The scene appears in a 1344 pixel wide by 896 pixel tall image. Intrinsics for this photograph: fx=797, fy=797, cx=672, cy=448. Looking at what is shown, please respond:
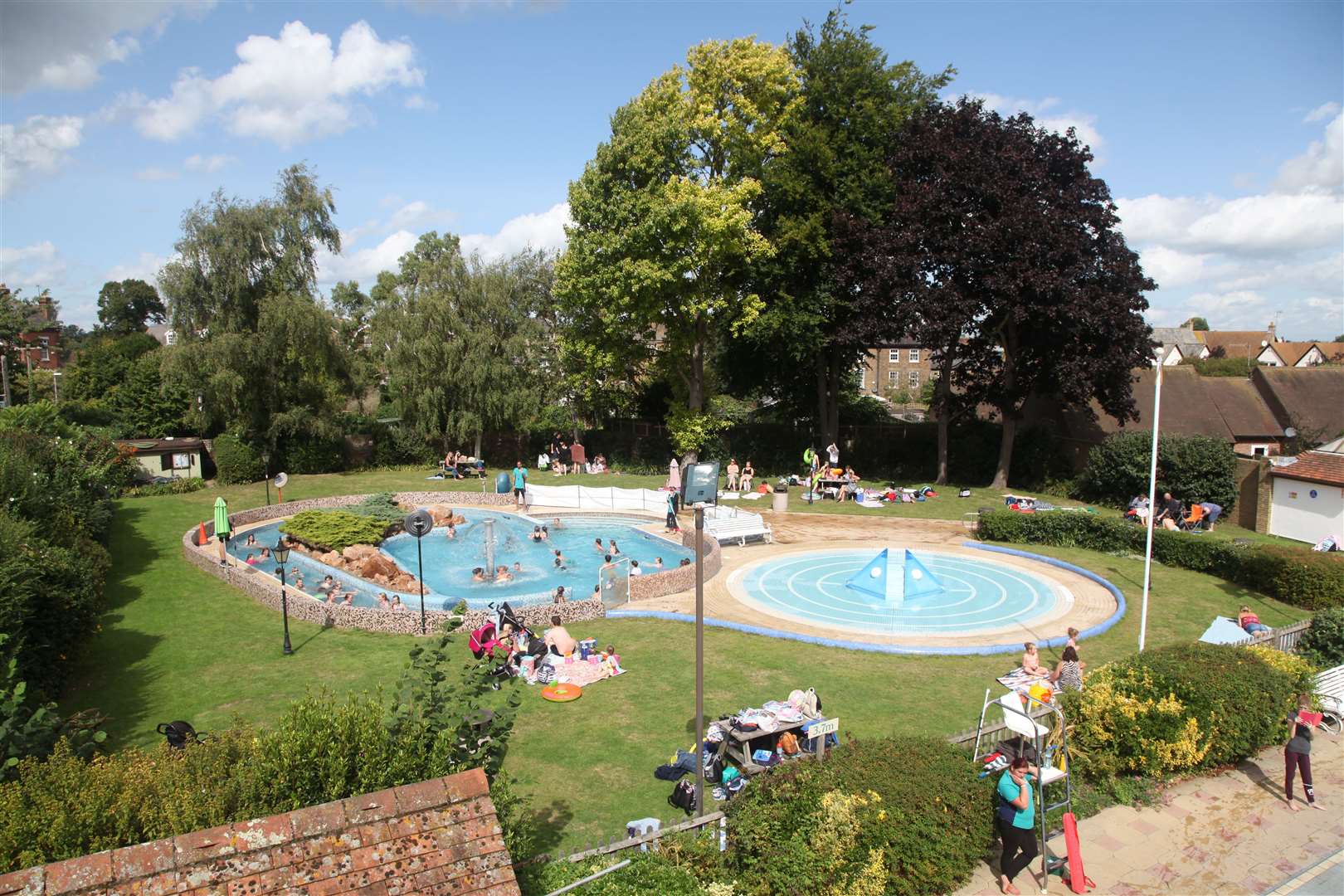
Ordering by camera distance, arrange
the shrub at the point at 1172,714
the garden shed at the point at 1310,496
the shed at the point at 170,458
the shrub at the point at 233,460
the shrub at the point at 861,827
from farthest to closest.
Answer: the shrub at the point at 233,460, the shed at the point at 170,458, the garden shed at the point at 1310,496, the shrub at the point at 1172,714, the shrub at the point at 861,827

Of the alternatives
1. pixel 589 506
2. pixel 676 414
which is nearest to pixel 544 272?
pixel 676 414

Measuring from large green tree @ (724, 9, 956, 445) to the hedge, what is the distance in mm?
10758

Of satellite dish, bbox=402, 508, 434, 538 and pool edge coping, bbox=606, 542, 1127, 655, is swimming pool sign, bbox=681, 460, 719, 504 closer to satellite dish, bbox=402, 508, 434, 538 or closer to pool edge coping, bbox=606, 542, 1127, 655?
pool edge coping, bbox=606, 542, 1127, 655

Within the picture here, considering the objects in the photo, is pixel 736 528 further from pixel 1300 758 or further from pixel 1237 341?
pixel 1237 341

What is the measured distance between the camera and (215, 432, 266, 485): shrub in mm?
39031

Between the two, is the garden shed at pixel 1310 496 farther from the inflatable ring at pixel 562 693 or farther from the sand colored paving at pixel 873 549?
the inflatable ring at pixel 562 693

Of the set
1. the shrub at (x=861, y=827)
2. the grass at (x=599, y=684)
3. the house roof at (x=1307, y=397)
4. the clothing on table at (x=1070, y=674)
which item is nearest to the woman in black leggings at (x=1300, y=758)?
the clothing on table at (x=1070, y=674)

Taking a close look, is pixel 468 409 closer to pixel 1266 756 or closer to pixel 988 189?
pixel 988 189

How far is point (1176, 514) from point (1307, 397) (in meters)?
16.9

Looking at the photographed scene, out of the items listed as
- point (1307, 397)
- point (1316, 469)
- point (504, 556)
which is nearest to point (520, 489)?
point (504, 556)

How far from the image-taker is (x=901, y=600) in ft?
71.0

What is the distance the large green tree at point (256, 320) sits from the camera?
3819cm

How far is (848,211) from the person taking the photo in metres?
35.6

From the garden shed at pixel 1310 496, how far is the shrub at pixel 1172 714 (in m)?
16.6
